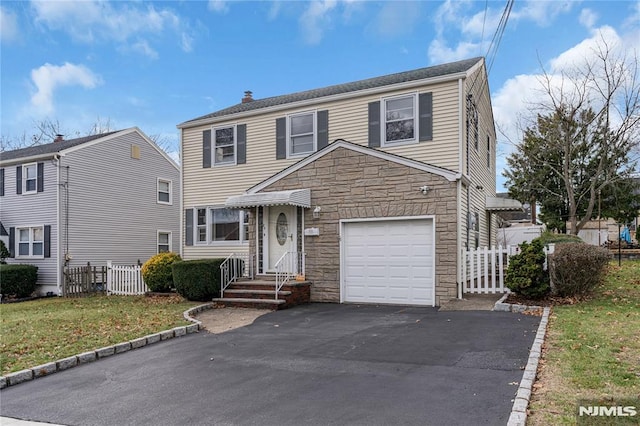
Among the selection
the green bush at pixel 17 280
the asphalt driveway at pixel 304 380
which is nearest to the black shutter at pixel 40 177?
the green bush at pixel 17 280

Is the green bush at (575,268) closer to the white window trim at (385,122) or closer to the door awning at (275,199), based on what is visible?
the white window trim at (385,122)

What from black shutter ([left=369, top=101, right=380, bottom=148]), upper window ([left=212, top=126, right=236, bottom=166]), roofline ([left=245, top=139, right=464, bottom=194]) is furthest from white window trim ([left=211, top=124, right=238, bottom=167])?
black shutter ([left=369, top=101, right=380, bottom=148])

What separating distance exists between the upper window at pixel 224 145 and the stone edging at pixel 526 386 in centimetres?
1123

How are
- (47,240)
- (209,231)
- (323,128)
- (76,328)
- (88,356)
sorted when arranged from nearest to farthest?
(88,356)
(76,328)
(323,128)
(209,231)
(47,240)

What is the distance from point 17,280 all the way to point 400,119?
50.4 ft

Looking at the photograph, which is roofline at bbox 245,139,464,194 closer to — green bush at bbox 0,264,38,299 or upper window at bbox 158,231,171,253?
green bush at bbox 0,264,38,299

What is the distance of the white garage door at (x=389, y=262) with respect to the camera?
37.4 feet

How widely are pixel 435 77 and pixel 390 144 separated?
211 cm

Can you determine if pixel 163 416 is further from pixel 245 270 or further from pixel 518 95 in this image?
pixel 518 95

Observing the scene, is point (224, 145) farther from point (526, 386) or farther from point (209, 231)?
point (526, 386)

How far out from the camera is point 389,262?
38.6 feet

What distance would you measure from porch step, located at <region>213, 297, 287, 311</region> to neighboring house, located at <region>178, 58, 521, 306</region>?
1.34 m

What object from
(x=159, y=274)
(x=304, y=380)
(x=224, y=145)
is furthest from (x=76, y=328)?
(x=224, y=145)

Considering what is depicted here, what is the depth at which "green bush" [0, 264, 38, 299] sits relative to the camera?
1736 centimetres
